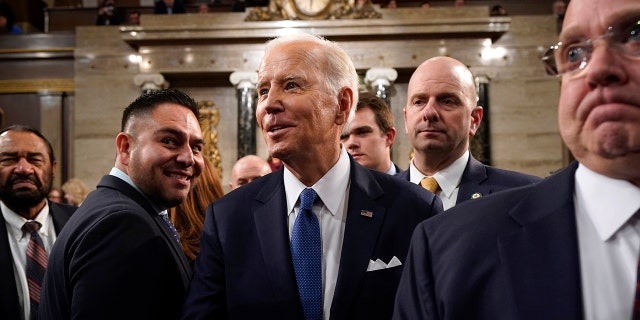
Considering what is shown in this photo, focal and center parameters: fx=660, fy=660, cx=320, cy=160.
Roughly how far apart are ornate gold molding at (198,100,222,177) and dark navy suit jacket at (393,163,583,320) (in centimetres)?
1135

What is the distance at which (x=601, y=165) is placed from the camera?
A: 1269 mm

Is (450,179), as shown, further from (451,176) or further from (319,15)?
(319,15)

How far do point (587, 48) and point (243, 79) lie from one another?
11325 millimetres

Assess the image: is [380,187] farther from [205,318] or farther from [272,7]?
[272,7]

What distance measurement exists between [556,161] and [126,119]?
35.2ft

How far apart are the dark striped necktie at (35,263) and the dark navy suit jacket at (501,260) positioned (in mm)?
2844

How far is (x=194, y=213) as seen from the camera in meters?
3.72

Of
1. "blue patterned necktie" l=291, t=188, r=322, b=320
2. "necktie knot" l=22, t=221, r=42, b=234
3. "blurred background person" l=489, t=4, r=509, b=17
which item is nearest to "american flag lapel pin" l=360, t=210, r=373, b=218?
"blue patterned necktie" l=291, t=188, r=322, b=320

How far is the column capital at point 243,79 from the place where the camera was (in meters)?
12.3

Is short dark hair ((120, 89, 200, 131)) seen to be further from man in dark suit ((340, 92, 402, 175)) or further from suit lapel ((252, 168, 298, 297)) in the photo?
man in dark suit ((340, 92, 402, 175))

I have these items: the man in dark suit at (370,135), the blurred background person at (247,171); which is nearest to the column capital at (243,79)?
the blurred background person at (247,171)

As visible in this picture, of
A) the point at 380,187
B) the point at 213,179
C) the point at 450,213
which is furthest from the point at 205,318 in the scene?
the point at 213,179

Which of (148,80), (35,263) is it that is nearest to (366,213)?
(35,263)

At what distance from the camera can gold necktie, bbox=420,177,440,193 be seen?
10.5 ft
